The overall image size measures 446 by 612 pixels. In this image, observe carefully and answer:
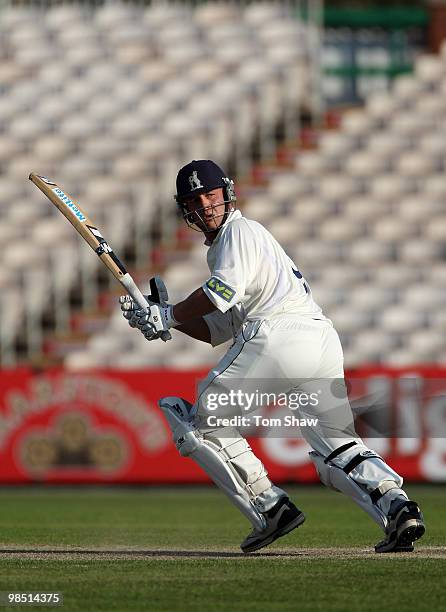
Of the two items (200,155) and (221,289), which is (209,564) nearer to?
(221,289)

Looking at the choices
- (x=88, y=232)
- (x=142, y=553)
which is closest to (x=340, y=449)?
(x=142, y=553)

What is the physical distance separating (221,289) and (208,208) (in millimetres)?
510

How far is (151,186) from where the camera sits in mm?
Result: 16328

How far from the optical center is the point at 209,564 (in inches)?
223

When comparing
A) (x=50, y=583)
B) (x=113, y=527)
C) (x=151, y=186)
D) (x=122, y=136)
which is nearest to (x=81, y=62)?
(x=122, y=136)

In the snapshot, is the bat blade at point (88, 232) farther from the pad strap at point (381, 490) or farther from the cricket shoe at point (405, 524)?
the cricket shoe at point (405, 524)

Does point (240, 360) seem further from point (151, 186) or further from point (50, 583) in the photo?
point (151, 186)

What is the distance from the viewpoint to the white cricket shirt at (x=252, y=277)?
5.79m

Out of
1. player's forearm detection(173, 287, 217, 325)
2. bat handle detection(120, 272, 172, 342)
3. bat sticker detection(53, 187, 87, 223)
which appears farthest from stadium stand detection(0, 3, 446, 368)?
player's forearm detection(173, 287, 217, 325)

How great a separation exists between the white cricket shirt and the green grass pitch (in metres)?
1.13

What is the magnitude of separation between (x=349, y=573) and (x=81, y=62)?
560 inches

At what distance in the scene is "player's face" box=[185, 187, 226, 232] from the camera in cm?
612

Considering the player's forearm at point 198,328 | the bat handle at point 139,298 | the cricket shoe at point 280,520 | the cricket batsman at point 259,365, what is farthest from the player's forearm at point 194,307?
the cricket shoe at point 280,520

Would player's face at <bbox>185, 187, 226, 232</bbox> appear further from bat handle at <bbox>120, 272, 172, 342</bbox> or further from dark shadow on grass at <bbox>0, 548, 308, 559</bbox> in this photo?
dark shadow on grass at <bbox>0, 548, 308, 559</bbox>
